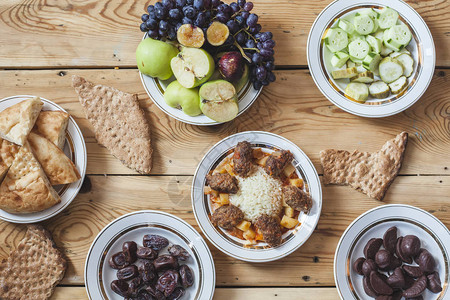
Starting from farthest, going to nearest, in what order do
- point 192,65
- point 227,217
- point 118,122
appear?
1. point 118,122
2. point 227,217
3. point 192,65

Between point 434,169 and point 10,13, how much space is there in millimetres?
1988

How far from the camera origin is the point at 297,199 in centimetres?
175

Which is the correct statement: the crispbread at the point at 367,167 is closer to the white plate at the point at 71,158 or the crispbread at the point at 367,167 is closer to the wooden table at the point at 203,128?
the wooden table at the point at 203,128

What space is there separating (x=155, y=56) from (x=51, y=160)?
59 centimetres

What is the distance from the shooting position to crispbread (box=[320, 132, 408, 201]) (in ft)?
6.04

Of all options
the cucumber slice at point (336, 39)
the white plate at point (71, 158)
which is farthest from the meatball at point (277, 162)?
the white plate at point (71, 158)

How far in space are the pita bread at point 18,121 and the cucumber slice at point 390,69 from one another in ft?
4.72

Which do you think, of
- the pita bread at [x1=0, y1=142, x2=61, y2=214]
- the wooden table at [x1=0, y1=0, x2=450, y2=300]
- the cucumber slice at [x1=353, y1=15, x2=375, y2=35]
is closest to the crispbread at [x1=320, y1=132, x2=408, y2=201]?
the wooden table at [x1=0, y1=0, x2=450, y2=300]

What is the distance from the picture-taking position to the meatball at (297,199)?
175 cm

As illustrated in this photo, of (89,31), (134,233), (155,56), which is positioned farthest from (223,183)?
(89,31)

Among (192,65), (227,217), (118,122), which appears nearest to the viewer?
(192,65)

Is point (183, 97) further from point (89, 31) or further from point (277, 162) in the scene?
point (89, 31)

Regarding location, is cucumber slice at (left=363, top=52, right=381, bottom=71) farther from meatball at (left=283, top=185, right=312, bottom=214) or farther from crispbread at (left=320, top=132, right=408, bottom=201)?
meatball at (left=283, top=185, right=312, bottom=214)

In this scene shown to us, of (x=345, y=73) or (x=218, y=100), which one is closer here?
(x=218, y=100)
